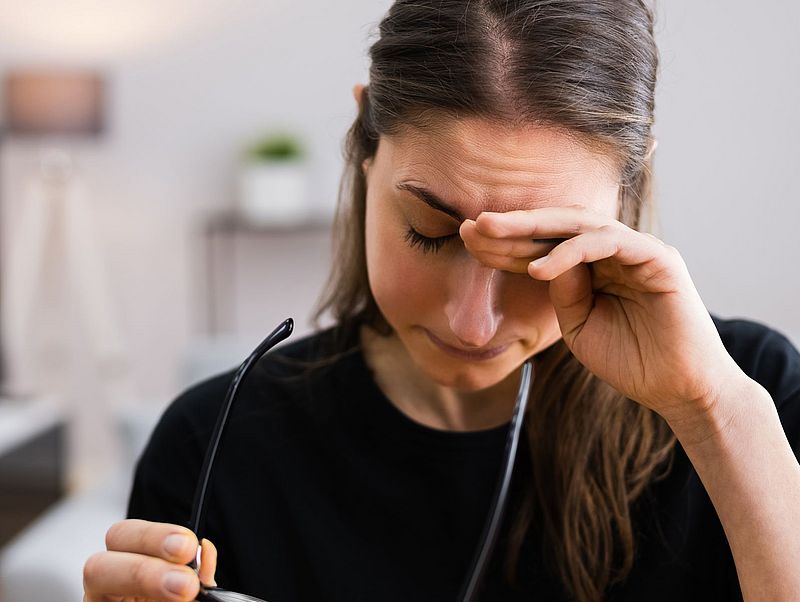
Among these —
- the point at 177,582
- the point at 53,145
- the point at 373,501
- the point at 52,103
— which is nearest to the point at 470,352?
the point at 373,501

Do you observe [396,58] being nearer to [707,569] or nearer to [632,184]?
[632,184]

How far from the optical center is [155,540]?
0.76 metres

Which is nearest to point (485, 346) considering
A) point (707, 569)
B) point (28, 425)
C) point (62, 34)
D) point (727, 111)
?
point (707, 569)

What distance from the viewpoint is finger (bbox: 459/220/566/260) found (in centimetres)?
81

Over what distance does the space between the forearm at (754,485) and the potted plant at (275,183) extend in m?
3.21

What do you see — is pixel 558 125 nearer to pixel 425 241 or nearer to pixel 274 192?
pixel 425 241

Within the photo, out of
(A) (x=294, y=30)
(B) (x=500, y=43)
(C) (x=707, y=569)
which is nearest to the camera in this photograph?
(B) (x=500, y=43)

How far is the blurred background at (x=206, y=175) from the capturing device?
3.80m

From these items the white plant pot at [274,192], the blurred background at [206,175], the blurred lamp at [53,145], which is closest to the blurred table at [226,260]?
the blurred background at [206,175]

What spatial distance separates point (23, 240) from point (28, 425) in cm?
109

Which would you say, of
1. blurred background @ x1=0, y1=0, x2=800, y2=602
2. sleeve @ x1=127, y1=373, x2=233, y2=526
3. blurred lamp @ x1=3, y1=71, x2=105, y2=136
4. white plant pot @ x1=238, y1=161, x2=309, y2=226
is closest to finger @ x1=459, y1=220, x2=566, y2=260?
sleeve @ x1=127, y1=373, x2=233, y2=526

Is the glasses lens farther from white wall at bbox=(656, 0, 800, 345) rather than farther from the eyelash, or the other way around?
white wall at bbox=(656, 0, 800, 345)

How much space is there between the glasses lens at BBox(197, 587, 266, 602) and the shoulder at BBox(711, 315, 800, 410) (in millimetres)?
625

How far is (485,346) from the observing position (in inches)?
36.7
